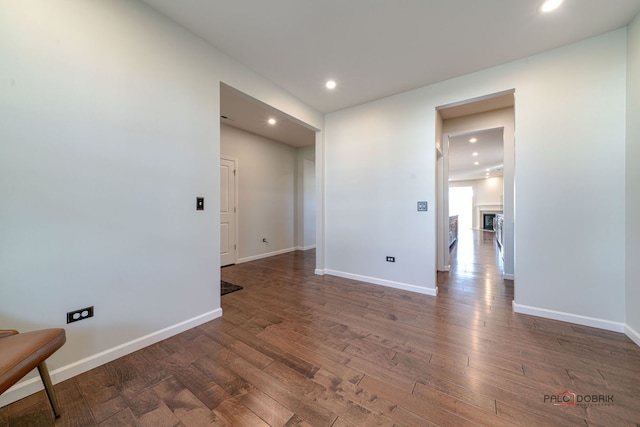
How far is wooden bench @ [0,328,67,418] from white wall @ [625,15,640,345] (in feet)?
13.3

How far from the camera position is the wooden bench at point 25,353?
982mm

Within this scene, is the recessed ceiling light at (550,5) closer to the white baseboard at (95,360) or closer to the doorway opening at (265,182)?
the doorway opening at (265,182)


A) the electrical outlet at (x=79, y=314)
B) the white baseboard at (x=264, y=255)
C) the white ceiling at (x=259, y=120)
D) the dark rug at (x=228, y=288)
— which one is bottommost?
the dark rug at (x=228, y=288)

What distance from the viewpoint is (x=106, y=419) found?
126 centimetres

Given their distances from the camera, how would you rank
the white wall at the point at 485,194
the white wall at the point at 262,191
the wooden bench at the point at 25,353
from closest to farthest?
1. the wooden bench at the point at 25,353
2. the white wall at the point at 262,191
3. the white wall at the point at 485,194

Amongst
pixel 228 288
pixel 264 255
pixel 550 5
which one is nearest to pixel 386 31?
pixel 550 5

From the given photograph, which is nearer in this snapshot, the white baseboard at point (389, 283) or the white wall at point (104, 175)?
the white wall at point (104, 175)

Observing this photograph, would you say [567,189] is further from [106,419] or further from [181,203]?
[106,419]

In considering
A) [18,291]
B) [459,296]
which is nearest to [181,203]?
[18,291]

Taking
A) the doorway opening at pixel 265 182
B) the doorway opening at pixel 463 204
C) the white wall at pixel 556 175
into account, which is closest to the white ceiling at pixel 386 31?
the white wall at pixel 556 175

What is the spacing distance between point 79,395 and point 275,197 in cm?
468

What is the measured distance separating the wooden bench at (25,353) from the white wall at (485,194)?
14.6 meters

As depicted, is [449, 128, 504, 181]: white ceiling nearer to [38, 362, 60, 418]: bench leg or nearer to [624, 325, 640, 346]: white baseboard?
[624, 325, 640, 346]: white baseboard

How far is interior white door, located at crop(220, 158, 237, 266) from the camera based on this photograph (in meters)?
4.66
